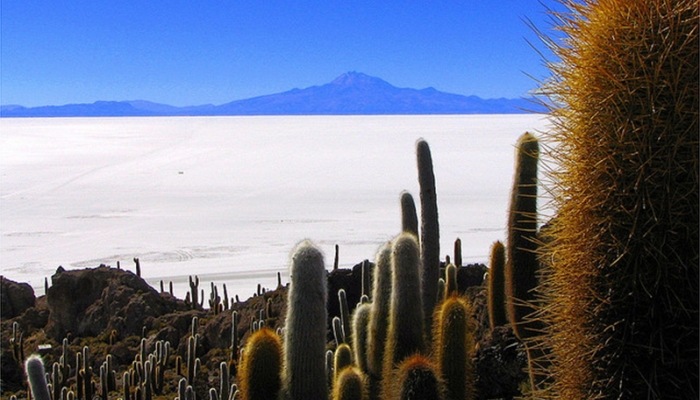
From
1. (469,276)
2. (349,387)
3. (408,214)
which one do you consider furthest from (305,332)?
(469,276)

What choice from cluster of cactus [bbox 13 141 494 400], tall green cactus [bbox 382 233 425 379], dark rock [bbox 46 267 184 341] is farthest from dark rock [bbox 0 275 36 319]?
tall green cactus [bbox 382 233 425 379]

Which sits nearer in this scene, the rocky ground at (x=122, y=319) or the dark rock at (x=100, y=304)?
the rocky ground at (x=122, y=319)

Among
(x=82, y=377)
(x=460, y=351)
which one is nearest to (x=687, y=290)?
(x=460, y=351)

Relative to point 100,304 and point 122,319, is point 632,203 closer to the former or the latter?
point 122,319

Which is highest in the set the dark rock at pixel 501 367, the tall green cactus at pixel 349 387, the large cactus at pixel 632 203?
the large cactus at pixel 632 203

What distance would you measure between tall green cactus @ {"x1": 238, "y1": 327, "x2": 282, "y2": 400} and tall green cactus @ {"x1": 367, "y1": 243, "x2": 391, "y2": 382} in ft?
3.49

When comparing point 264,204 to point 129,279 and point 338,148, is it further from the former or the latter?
point 338,148

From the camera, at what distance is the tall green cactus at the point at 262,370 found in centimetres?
463

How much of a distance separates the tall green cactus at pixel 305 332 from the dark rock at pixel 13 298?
6997 millimetres

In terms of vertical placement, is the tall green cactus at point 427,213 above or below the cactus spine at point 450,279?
above

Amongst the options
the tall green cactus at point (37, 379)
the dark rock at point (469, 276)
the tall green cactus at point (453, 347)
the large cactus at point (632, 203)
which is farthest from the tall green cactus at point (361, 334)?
the large cactus at point (632, 203)

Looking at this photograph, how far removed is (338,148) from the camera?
53.8m

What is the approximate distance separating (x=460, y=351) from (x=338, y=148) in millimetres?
49276

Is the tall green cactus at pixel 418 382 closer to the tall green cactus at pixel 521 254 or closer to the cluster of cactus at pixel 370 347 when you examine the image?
the cluster of cactus at pixel 370 347
